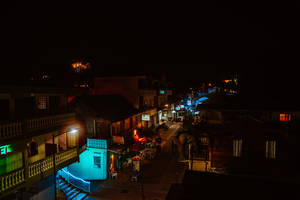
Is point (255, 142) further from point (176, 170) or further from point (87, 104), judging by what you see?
point (87, 104)

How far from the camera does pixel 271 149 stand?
12758mm

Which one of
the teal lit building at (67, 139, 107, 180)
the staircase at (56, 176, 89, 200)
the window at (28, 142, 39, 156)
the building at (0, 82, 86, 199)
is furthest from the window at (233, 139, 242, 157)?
the window at (28, 142, 39, 156)

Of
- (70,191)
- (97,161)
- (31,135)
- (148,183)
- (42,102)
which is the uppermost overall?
(42,102)

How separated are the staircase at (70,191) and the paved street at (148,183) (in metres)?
0.90

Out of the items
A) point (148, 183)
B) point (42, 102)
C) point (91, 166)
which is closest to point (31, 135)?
point (42, 102)

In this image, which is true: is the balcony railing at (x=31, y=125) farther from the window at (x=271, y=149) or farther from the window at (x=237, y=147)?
the window at (x=271, y=149)

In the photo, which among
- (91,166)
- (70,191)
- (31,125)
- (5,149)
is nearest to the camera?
(5,149)

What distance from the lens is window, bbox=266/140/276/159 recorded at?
12.7 m

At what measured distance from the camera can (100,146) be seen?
20.3 meters

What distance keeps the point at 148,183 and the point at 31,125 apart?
12.6m

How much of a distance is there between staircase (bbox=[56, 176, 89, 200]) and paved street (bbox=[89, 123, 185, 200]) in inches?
35.3

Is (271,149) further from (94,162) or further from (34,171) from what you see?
(94,162)

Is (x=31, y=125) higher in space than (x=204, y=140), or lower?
higher

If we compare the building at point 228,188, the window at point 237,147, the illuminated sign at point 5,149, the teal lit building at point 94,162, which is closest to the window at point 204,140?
the window at point 237,147
